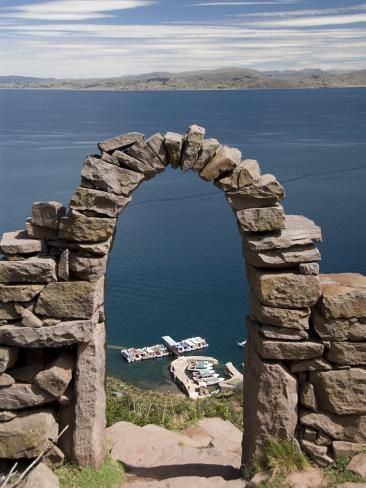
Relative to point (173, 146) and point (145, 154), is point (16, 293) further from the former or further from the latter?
point (173, 146)

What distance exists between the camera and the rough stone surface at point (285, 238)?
9250 millimetres

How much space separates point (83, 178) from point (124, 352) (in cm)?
2917

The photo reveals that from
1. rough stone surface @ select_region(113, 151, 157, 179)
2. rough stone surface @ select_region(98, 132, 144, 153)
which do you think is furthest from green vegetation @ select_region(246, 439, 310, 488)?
rough stone surface @ select_region(98, 132, 144, 153)

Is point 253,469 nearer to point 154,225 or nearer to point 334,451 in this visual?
point 334,451

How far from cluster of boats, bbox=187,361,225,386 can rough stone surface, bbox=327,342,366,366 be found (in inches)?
961

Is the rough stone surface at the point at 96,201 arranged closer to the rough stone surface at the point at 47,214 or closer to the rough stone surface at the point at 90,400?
the rough stone surface at the point at 47,214

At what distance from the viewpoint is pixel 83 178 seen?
9375 millimetres

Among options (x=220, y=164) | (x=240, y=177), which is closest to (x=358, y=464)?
(x=240, y=177)

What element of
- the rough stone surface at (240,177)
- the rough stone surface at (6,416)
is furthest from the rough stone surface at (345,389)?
the rough stone surface at (6,416)

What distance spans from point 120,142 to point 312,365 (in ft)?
14.1

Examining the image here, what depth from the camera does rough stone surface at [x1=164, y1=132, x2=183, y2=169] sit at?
935cm

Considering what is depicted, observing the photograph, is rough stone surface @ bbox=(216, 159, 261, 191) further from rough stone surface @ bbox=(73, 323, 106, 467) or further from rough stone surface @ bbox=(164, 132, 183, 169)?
rough stone surface @ bbox=(73, 323, 106, 467)

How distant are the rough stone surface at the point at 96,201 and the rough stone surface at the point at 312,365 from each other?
3.48 m

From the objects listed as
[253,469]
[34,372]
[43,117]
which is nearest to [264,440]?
[253,469]
